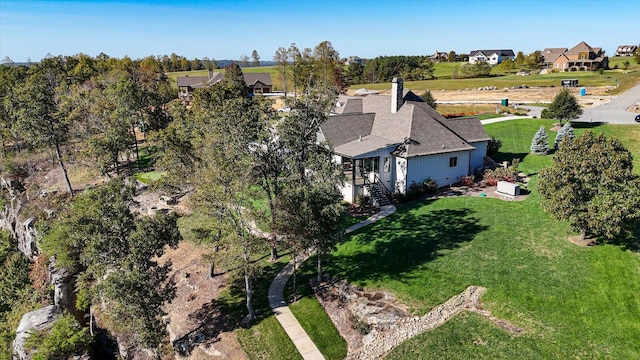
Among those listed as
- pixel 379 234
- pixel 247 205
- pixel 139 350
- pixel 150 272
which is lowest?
pixel 139 350

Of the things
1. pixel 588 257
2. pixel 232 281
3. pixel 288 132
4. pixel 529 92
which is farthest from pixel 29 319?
pixel 529 92

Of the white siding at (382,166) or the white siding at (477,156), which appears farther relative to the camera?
the white siding at (477,156)

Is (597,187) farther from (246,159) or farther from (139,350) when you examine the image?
(139,350)

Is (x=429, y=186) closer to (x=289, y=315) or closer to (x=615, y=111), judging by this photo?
(x=289, y=315)

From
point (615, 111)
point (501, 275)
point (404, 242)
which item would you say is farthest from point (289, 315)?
point (615, 111)

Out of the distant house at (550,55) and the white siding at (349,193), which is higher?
the distant house at (550,55)

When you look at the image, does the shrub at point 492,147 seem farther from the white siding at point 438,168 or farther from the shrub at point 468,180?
the shrub at point 468,180

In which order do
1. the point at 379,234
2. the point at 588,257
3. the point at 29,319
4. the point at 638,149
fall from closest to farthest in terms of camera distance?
the point at 588,257 → the point at 29,319 → the point at 379,234 → the point at 638,149

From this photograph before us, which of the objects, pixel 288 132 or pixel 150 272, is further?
pixel 288 132

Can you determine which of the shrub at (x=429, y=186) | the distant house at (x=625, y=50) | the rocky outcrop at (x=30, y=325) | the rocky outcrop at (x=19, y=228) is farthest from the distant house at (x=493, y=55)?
the rocky outcrop at (x=30, y=325)
